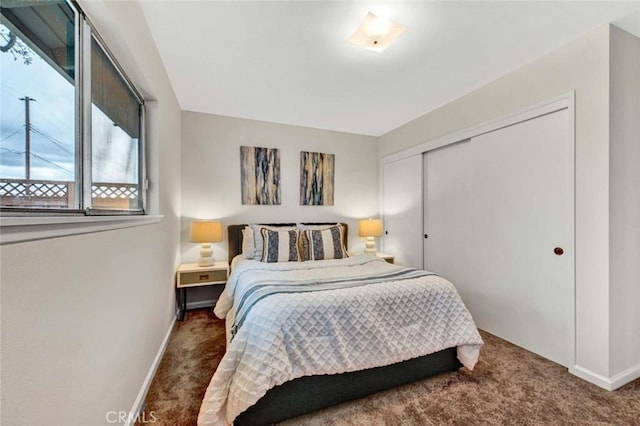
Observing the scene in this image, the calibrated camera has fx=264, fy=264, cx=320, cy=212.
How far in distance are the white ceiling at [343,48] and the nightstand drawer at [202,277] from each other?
1.95m

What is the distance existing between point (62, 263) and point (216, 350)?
5.81ft

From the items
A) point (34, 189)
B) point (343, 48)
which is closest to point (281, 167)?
point (343, 48)

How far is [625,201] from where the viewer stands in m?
1.86

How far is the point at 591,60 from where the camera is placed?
1879 mm

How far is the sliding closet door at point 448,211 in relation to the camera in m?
2.89

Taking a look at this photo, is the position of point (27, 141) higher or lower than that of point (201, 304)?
higher

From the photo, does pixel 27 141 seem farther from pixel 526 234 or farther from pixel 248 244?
pixel 526 234

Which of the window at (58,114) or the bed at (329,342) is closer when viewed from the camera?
the window at (58,114)

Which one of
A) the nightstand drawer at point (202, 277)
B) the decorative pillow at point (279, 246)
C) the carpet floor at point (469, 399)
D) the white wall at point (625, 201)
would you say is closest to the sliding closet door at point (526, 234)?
the white wall at point (625, 201)

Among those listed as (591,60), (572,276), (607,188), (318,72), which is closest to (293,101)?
(318,72)

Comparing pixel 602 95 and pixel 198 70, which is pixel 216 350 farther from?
pixel 602 95

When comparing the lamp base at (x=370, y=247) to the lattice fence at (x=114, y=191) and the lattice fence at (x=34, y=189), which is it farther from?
the lattice fence at (x=34, y=189)

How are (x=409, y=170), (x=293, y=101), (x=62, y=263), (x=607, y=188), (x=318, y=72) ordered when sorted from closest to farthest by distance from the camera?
(x=62, y=263)
(x=607, y=188)
(x=318, y=72)
(x=293, y=101)
(x=409, y=170)

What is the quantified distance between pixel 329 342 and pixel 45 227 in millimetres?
1369
